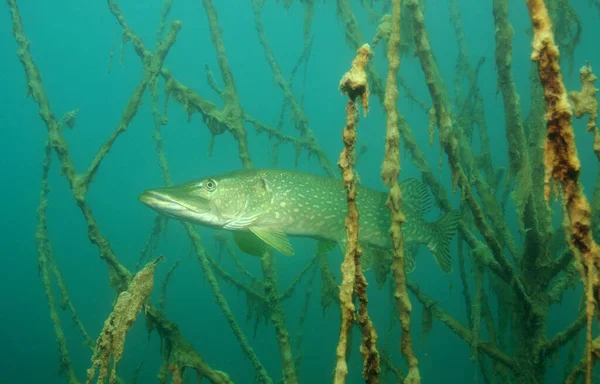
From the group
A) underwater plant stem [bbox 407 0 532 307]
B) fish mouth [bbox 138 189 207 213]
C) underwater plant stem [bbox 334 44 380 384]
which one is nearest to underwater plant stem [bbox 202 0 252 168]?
fish mouth [bbox 138 189 207 213]

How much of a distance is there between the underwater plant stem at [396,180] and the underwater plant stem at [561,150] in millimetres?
634

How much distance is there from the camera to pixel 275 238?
13.2 ft

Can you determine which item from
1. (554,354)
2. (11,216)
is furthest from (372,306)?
(11,216)

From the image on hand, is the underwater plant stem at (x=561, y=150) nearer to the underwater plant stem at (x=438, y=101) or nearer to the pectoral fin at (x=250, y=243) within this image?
the underwater plant stem at (x=438, y=101)

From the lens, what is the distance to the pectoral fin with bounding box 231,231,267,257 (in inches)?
165

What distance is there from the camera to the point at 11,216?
253 ft

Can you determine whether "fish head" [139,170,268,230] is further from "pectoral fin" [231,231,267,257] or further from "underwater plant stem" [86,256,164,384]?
"underwater plant stem" [86,256,164,384]

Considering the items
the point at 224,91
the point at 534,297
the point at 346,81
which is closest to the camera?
the point at 346,81

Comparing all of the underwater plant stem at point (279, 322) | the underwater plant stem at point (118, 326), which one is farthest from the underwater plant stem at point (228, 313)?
the underwater plant stem at point (118, 326)

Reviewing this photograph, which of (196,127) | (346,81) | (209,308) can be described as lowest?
(209,308)

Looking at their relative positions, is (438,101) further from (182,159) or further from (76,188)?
(182,159)

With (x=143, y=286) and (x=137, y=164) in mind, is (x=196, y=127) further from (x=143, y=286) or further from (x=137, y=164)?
(x=143, y=286)

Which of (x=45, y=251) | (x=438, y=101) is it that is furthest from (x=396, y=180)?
(x=45, y=251)

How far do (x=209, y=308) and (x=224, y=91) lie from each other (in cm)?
4454
